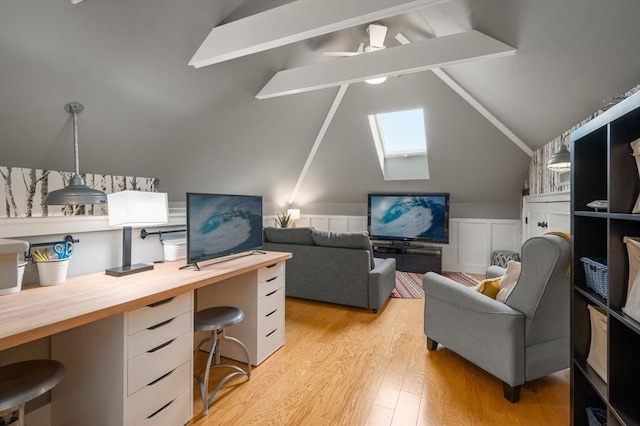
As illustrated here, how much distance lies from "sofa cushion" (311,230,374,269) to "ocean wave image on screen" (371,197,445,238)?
232 cm

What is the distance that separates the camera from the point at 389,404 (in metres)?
1.76

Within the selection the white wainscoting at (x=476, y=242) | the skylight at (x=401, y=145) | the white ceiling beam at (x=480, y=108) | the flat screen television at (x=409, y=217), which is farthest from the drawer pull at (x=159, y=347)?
the white wainscoting at (x=476, y=242)

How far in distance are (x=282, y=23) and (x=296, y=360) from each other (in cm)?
242

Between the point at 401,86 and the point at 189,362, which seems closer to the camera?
the point at 189,362

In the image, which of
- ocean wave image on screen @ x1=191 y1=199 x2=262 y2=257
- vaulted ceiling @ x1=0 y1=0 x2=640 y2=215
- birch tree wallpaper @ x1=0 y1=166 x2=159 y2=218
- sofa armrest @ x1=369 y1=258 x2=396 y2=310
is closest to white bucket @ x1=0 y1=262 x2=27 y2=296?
birch tree wallpaper @ x1=0 y1=166 x2=159 y2=218

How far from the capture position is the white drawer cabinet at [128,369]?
1.31m

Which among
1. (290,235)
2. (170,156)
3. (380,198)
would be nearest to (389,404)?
(290,235)

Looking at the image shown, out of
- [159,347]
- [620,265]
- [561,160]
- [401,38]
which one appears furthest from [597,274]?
[401,38]

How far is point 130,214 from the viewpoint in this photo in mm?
1743

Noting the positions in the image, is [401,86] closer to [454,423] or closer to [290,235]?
[290,235]

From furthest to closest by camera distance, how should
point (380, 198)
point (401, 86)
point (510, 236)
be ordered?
point (380, 198) → point (510, 236) → point (401, 86)

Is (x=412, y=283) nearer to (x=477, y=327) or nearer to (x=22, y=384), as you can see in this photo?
(x=477, y=327)

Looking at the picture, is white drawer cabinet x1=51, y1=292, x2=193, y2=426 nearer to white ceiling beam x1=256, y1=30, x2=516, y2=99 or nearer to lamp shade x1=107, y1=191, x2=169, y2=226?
lamp shade x1=107, y1=191, x2=169, y2=226

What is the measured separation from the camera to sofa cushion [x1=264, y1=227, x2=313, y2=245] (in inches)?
131
